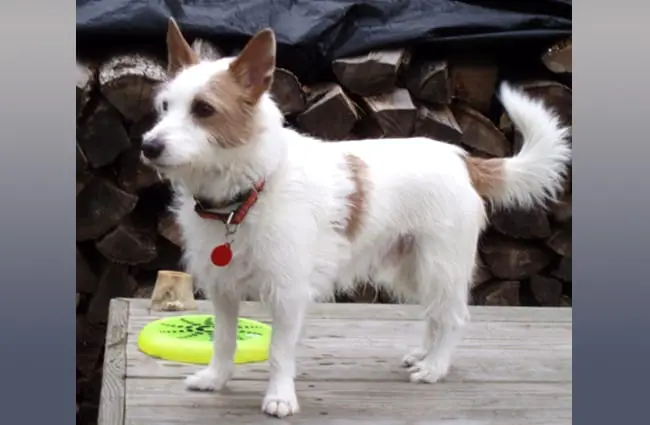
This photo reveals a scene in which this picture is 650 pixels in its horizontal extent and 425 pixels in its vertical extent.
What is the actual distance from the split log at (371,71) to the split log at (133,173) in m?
0.72

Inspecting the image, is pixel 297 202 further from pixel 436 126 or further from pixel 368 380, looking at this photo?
pixel 436 126

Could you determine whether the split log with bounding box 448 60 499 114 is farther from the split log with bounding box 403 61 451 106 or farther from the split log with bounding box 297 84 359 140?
the split log with bounding box 297 84 359 140

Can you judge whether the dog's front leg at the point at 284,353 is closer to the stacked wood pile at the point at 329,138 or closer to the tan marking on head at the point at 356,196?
the tan marking on head at the point at 356,196

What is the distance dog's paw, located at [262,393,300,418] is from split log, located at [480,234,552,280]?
1.55 metres

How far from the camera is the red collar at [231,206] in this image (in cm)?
210

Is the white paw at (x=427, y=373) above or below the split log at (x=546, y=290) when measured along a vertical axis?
below

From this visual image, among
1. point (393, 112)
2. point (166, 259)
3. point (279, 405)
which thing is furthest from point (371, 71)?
point (279, 405)

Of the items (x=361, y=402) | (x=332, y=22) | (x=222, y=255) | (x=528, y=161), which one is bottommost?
(x=361, y=402)

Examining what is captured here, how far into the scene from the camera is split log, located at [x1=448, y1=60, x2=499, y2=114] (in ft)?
11.1

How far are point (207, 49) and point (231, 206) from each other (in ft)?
4.02

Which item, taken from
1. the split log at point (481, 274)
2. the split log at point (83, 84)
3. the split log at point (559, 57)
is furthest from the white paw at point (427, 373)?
the split log at point (83, 84)

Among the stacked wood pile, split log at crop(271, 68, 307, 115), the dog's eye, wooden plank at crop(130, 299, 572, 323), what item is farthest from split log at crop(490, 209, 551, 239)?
the dog's eye

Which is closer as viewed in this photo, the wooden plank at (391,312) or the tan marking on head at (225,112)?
the tan marking on head at (225,112)

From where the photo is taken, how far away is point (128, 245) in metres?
3.38
